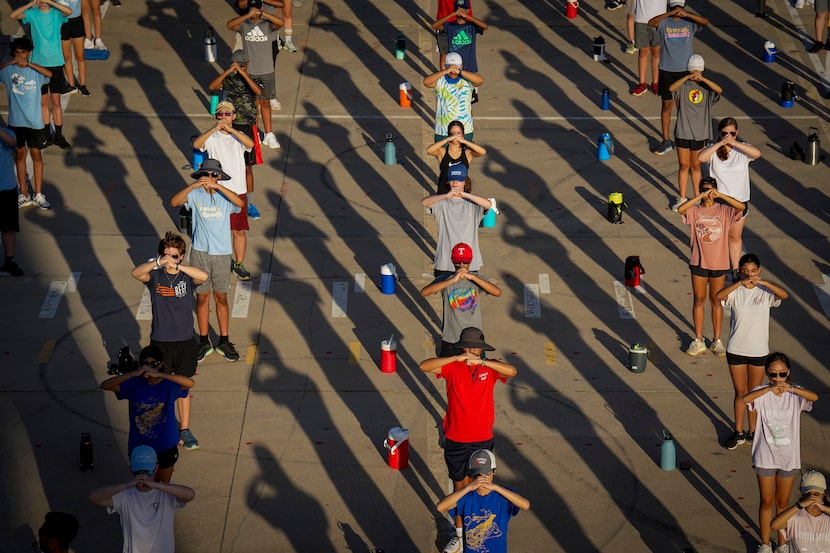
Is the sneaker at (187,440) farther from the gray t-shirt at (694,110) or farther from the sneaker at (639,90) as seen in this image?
the sneaker at (639,90)

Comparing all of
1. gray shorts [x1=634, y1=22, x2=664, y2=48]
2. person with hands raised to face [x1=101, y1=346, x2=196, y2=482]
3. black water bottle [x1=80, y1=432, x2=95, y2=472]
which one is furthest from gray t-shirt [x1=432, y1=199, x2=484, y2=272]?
gray shorts [x1=634, y1=22, x2=664, y2=48]

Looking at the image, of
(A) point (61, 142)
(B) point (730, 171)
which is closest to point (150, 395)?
(B) point (730, 171)

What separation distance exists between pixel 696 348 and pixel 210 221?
5459 millimetres

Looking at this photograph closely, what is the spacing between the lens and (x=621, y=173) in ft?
67.3

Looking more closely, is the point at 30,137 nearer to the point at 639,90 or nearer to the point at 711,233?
the point at 711,233

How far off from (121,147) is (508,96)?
5953 mm

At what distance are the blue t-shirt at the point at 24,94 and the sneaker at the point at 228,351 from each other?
188 inches

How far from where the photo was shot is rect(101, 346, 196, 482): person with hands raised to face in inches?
504

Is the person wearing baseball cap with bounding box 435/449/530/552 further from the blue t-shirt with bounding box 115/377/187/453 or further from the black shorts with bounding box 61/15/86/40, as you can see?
the black shorts with bounding box 61/15/86/40

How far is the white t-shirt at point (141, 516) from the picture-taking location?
11312mm

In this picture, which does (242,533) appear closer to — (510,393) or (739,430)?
(510,393)

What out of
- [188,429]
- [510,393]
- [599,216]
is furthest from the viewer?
[599,216]

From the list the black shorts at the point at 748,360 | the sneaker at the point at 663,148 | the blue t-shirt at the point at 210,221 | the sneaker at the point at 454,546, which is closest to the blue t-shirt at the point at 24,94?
the blue t-shirt at the point at 210,221

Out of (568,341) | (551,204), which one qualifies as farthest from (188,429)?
(551,204)
